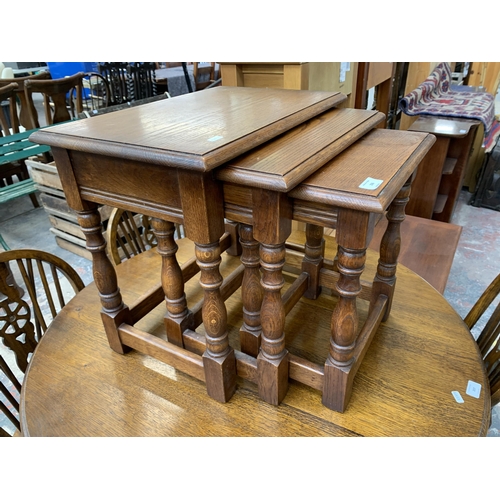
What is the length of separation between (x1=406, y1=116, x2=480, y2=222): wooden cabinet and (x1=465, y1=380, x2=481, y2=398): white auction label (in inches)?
72.0

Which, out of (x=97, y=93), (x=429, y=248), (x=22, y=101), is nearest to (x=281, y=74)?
(x=429, y=248)

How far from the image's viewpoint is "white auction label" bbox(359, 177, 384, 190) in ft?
1.82

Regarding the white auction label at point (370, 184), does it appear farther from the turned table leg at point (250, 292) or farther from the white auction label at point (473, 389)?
the white auction label at point (473, 389)

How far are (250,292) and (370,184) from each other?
0.31m

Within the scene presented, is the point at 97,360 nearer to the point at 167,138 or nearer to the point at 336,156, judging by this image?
the point at 167,138

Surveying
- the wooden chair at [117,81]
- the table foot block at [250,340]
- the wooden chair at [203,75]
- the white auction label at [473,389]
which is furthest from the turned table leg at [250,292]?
the wooden chair at [203,75]

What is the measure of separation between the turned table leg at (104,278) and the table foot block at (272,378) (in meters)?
0.35

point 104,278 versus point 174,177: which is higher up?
point 174,177

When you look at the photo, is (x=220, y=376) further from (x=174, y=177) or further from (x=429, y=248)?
(x=429, y=248)

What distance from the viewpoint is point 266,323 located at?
691 mm

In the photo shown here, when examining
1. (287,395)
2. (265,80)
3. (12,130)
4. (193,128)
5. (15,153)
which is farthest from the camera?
(12,130)

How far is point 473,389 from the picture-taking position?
2.52 feet

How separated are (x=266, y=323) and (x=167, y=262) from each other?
0.25 meters

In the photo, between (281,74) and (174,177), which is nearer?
(174,177)
